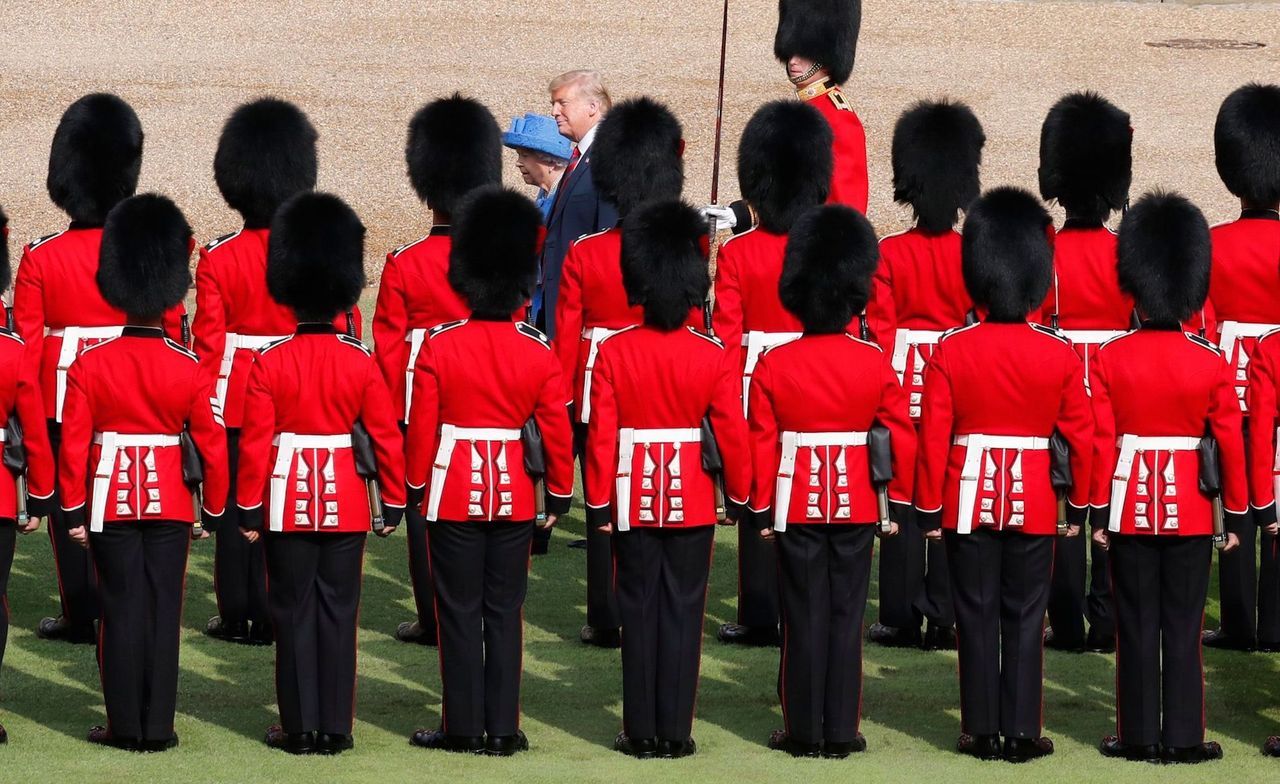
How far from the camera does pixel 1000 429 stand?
569 cm

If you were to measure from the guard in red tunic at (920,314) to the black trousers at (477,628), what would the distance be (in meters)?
1.44

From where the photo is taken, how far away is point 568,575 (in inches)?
307

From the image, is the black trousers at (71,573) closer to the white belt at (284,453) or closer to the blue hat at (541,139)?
the white belt at (284,453)

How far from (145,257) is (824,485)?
5.81ft

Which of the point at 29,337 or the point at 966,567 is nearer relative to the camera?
the point at 966,567

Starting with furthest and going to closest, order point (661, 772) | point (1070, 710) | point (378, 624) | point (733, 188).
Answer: point (733, 188)
point (378, 624)
point (1070, 710)
point (661, 772)

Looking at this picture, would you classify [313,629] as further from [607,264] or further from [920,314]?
[920,314]

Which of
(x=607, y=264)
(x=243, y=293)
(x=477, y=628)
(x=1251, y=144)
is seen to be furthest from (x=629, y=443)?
(x=1251, y=144)

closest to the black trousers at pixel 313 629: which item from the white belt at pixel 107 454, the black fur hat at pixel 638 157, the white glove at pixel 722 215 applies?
the white belt at pixel 107 454

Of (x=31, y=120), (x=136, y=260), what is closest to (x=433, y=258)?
(x=136, y=260)

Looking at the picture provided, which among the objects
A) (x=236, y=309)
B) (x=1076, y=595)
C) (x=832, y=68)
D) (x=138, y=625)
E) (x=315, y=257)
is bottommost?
(x=138, y=625)

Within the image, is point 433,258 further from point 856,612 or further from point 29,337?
point 856,612

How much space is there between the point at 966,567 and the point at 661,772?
890 mm

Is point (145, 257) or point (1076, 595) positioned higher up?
point (145, 257)
